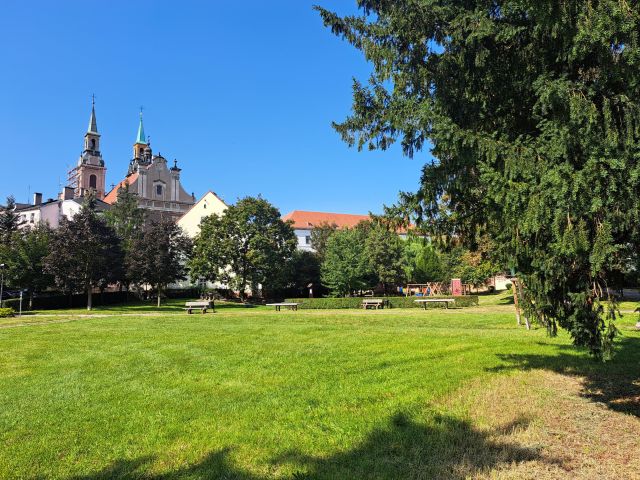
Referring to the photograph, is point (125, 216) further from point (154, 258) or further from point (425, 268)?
point (425, 268)

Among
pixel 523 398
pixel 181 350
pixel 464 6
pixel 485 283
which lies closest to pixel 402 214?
pixel 464 6

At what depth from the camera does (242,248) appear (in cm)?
4359

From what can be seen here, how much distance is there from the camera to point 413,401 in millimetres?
6016

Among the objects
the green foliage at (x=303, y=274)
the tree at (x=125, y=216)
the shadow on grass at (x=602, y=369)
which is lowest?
the shadow on grass at (x=602, y=369)

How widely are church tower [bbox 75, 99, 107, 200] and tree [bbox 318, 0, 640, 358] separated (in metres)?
96.3

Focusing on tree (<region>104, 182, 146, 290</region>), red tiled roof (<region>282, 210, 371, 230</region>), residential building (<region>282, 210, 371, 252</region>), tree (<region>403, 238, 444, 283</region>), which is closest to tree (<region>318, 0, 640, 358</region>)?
tree (<region>403, 238, 444, 283</region>)

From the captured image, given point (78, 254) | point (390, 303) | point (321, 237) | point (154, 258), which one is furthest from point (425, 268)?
point (78, 254)

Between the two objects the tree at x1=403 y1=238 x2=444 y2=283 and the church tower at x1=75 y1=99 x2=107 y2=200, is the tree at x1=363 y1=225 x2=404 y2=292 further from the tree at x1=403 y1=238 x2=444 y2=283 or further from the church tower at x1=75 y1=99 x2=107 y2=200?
the church tower at x1=75 y1=99 x2=107 y2=200

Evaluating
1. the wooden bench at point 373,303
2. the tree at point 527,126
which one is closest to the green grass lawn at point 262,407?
the tree at point 527,126

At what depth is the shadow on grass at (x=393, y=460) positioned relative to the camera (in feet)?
12.8

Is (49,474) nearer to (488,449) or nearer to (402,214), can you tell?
(488,449)

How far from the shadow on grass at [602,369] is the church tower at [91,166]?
95.4 m

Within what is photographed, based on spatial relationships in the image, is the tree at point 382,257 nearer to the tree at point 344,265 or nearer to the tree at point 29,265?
the tree at point 344,265

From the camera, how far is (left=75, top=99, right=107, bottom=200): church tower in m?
93.4
